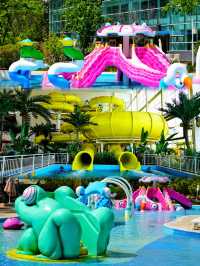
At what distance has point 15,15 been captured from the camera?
69875 mm

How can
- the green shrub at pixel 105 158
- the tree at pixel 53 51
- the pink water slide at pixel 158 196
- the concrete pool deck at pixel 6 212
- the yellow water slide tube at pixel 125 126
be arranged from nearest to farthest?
the concrete pool deck at pixel 6 212
the pink water slide at pixel 158 196
the green shrub at pixel 105 158
the yellow water slide tube at pixel 125 126
the tree at pixel 53 51

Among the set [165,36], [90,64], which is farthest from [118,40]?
[165,36]

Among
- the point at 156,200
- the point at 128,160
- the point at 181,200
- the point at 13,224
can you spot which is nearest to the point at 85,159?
the point at 128,160

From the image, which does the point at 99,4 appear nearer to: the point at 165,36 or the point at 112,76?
the point at 165,36

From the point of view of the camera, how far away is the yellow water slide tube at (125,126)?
1490 inches

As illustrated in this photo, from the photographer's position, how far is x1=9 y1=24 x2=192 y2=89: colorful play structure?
137 ft

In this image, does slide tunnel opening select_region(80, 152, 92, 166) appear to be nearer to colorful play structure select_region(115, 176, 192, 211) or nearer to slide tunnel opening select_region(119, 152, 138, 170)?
slide tunnel opening select_region(119, 152, 138, 170)

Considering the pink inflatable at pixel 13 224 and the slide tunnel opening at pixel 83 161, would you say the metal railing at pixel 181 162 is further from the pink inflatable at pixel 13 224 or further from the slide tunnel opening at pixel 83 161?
the pink inflatable at pixel 13 224

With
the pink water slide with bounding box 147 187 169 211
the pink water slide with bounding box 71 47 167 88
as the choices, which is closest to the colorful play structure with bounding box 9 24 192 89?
the pink water slide with bounding box 71 47 167 88

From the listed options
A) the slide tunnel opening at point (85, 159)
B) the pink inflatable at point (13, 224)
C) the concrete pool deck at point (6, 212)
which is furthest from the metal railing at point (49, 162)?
the pink inflatable at point (13, 224)

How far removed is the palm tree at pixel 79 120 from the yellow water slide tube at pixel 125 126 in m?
0.30

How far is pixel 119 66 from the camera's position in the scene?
151ft

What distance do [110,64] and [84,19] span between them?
25632 millimetres

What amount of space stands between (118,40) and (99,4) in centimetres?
2501
